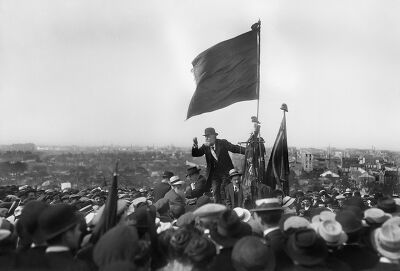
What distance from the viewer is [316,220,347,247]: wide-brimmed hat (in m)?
4.05

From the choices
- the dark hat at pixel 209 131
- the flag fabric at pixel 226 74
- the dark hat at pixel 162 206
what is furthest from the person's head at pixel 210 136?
the dark hat at pixel 162 206

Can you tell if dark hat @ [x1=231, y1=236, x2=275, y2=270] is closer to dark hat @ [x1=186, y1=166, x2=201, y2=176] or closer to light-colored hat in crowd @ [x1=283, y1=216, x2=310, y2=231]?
light-colored hat in crowd @ [x1=283, y1=216, x2=310, y2=231]

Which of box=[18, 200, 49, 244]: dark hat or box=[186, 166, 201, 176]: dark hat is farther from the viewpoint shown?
box=[186, 166, 201, 176]: dark hat

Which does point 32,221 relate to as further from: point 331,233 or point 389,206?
point 389,206

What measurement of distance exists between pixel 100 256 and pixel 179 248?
2.37 ft

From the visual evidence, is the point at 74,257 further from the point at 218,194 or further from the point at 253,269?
the point at 218,194

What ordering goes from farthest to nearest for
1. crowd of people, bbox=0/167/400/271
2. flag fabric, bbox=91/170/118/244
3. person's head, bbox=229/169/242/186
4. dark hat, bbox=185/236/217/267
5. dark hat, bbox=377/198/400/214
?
person's head, bbox=229/169/242/186 < dark hat, bbox=377/198/400/214 < flag fabric, bbox=91/170/118/244 < dark hat, bbox=185/236/217/267 < crowd of people, bbox=0/167/400/271

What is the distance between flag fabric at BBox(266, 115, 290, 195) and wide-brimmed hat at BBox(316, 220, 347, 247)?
5.03 m

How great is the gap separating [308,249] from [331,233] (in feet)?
1.20

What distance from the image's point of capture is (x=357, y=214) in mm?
4637

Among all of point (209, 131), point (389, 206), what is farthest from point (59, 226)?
point (209, 131)

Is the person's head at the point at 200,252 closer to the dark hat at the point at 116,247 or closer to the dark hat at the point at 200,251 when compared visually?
the dark hat at the point at 200,251

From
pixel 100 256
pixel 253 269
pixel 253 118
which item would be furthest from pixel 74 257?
pixel 253 118

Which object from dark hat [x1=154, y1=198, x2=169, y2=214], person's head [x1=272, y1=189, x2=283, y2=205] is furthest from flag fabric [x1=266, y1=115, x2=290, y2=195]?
dark hat [x1=154, y1=198, x2=169, y2=214]
